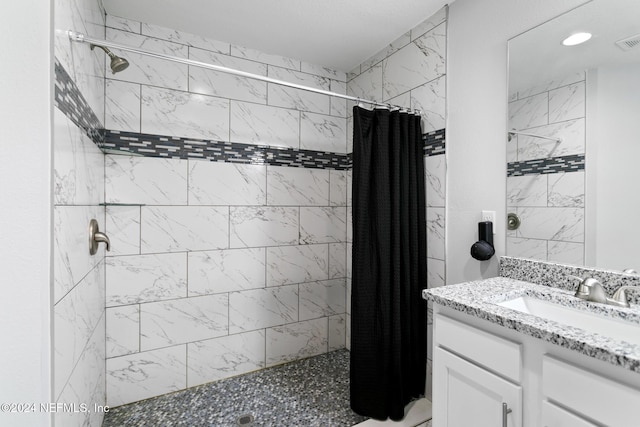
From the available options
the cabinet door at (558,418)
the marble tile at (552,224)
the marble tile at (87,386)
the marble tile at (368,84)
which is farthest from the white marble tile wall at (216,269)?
the cabinet door at (558,418)

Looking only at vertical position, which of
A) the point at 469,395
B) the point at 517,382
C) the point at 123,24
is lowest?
the point at 469,395

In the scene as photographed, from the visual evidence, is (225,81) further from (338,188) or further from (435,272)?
(435,272)

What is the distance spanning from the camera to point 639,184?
3.55 ft

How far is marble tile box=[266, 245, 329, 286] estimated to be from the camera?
232 cm

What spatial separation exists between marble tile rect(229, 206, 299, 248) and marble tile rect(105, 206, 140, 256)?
1.99 ft

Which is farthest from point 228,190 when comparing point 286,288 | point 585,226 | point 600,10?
point 600,10

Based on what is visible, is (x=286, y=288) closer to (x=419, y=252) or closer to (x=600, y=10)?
(x=419, y=252)

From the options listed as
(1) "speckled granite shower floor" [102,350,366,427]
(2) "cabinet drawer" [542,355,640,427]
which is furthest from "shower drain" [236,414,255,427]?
(2) "cabinet drawer" [542,355,640,427]

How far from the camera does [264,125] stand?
7.46 ft

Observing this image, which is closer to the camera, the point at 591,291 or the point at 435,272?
the point at 591,291

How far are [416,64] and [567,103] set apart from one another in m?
1.00

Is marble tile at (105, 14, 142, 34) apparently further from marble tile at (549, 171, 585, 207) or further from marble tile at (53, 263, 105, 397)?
marble tile at (549, 171, 585, 207)

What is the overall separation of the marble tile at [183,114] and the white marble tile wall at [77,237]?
28 cm
